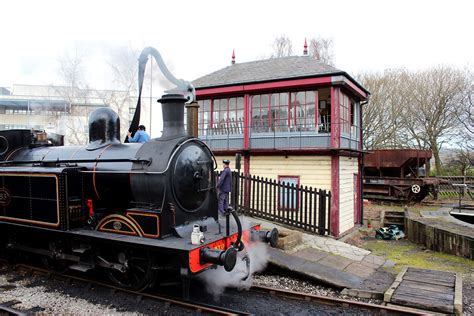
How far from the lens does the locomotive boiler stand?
16.3 feet

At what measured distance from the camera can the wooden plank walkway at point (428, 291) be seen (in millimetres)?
5062

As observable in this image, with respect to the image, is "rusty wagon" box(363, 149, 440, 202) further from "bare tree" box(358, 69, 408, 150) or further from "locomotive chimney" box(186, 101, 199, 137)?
"locomotive chimney" box(186, 101, 199, 137)

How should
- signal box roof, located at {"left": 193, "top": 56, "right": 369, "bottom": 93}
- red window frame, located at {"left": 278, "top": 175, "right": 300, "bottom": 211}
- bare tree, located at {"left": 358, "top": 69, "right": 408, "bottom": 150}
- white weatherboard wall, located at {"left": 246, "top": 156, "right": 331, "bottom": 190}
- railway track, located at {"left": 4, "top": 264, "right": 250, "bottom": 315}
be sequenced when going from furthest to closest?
bare tree, located at {"left": 358, "top": 69, "right": 408, "bottom": 150} < signal box roof, located at {"left": 193, "top": 56, "right": 369, "bottom": 93} < white weatherboard wall, located at {"left": 246, "top": 156, "right": 331, "bottom": 190} < red window frame, located at {"left": 278, "top": 175, "right": 300, "bottom": 211} < railway track, located at {"left": 4, "top": 264, "right": 250, "bottom": 315}

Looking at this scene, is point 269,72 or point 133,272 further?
point 269,72

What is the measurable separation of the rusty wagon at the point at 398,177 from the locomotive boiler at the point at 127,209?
14.6 metres

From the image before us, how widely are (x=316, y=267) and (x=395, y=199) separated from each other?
13590 millimetres

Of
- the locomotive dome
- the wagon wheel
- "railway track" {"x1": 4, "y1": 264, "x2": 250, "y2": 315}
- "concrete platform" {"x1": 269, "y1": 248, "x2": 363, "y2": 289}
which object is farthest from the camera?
the wagon wheel

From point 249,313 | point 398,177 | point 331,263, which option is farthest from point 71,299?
point 398,177

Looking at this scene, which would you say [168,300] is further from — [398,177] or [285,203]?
[398,177]

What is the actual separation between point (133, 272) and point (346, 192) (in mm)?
7781

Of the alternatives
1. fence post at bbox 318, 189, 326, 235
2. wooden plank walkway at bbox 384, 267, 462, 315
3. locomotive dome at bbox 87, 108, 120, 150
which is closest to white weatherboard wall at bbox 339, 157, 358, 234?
fence post at bbox 318, 189, 326, 235

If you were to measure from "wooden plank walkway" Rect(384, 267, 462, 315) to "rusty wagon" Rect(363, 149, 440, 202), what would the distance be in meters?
12.5

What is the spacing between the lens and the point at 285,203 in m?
10.5

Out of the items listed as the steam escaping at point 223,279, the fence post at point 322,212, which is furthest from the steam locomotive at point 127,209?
the fence post at point 322,212
